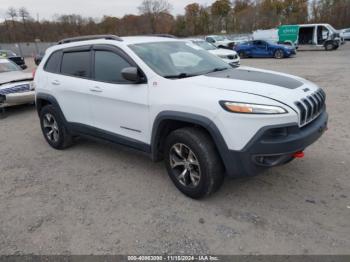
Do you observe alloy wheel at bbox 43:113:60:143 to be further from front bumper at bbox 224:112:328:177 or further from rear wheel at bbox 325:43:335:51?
rear wheel at bbox 325:43:335:51

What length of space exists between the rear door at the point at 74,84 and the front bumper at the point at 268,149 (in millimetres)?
2401

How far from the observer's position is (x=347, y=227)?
2957 millimetres

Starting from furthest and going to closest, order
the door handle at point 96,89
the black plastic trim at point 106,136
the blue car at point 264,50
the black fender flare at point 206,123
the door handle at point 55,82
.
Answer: the blue car at point 264,50
the door handle at point 55,82
the door handle at point 96,89
the black plastic trim at point 106,136
the black fender flare at point 206,123

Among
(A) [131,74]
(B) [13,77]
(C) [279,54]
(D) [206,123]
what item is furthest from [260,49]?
(D) [206,123]

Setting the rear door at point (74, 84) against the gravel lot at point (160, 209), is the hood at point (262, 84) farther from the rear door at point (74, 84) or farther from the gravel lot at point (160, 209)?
the rear door at point (74, 84)

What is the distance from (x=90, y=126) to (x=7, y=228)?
1.76 meters

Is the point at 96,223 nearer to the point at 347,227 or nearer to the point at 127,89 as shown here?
the point at 127,89

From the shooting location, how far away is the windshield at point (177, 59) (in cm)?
370

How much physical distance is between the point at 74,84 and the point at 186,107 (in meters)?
2.13

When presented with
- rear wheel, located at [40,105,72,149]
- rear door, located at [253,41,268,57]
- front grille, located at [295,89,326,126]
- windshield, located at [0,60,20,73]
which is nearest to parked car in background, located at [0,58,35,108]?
windshield, located at [0,60,20,73]

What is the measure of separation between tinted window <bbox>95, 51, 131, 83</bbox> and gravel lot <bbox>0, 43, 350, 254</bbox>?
4.31ft

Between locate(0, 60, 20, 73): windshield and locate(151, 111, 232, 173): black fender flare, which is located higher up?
locate(0, 60, 20, 73): windshield

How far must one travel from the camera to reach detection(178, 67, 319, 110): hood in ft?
9.96

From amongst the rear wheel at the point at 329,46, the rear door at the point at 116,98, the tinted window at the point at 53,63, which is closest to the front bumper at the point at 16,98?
the tinted window at the point at 53,63
